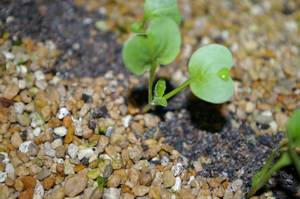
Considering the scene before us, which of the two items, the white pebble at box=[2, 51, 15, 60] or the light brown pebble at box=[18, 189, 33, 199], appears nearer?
the light brown pebble at box=[18, 189, 33, 199]

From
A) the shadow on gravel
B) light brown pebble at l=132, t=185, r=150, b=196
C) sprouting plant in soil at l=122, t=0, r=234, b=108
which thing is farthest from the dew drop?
light brown pebble at l=132, t=185, r=150, b=196

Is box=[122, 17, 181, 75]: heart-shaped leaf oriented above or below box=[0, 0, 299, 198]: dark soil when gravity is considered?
above

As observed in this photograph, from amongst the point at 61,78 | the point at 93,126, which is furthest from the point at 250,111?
the point at 61,78

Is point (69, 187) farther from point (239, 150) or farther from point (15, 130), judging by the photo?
point (239, 150)

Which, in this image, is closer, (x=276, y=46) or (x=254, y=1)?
(x=276, y=46)

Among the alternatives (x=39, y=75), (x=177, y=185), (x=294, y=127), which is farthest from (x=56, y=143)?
(x=294, y=127)

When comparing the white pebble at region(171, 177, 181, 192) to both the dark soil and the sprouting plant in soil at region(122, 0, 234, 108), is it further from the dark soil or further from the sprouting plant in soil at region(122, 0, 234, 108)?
the sprouting plant in soil at region(122, 0, 234, 108)
